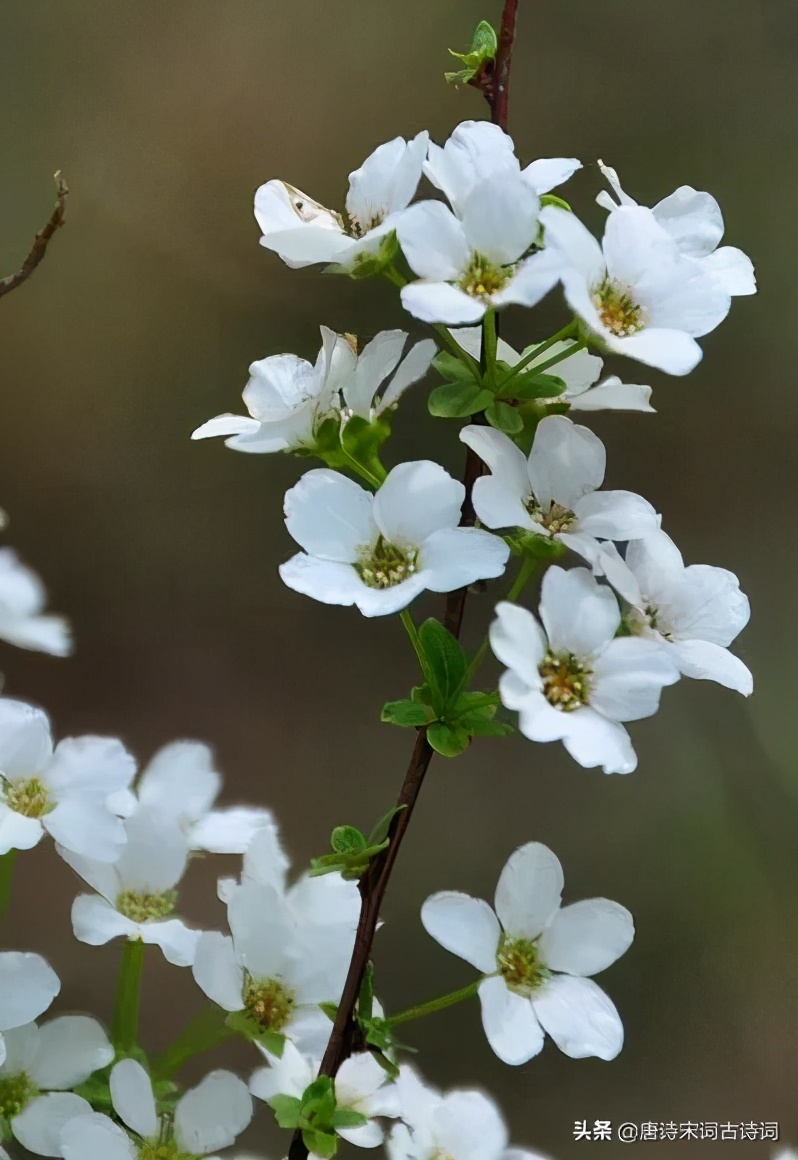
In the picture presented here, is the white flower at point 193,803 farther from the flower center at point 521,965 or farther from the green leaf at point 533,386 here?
the green leaf at point 533,386

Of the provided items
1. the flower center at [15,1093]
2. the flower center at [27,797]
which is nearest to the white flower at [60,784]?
the flower center at [27,797]

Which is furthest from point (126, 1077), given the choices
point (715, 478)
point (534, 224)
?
point (715, 478)

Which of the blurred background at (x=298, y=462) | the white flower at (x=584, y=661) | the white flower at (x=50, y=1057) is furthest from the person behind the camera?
the blurred background at (x=298, y=462)

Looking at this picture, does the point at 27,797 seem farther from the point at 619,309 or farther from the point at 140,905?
the point at 619,309

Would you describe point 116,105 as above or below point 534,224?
above

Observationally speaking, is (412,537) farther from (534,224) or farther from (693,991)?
(693,991)

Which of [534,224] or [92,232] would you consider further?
[92,232]
